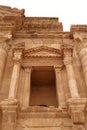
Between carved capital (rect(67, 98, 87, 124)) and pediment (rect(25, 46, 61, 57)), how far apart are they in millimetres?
4114

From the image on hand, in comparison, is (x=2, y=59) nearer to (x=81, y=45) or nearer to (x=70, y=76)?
(x=70, y=76)

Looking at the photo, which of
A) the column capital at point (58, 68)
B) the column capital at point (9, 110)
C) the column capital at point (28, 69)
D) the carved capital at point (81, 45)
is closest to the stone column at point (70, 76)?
the column capital at point (58, 68)

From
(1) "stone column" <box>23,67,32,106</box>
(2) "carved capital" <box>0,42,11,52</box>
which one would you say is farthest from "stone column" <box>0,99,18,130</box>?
(2) "carved capital" <box>0,42,11,52</box>

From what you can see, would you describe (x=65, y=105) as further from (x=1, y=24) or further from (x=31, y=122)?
(x=1, y=24)

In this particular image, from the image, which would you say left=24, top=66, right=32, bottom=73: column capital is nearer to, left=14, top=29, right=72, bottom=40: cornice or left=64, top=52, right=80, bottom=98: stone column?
left=64, top=52, right=80, bottom=98: stone column

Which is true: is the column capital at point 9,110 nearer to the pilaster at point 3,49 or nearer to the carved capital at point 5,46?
the pilaster at point 3,49

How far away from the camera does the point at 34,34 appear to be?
14.8m

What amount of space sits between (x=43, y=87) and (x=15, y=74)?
8.69 ft

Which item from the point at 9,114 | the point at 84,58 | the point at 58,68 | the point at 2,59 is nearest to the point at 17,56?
the point at 2,59

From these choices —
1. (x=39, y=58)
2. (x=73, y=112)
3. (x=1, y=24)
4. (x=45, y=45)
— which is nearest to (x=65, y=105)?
(x=73, y=112)

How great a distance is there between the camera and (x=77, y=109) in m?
9.06

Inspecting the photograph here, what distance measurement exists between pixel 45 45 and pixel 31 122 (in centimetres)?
558

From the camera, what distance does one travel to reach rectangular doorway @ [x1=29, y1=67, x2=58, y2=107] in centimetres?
1224

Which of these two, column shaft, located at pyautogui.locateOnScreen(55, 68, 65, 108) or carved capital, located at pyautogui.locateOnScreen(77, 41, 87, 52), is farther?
carved capital, located at pyautogui.locateOnScreen(77, 41, 87, 52)
